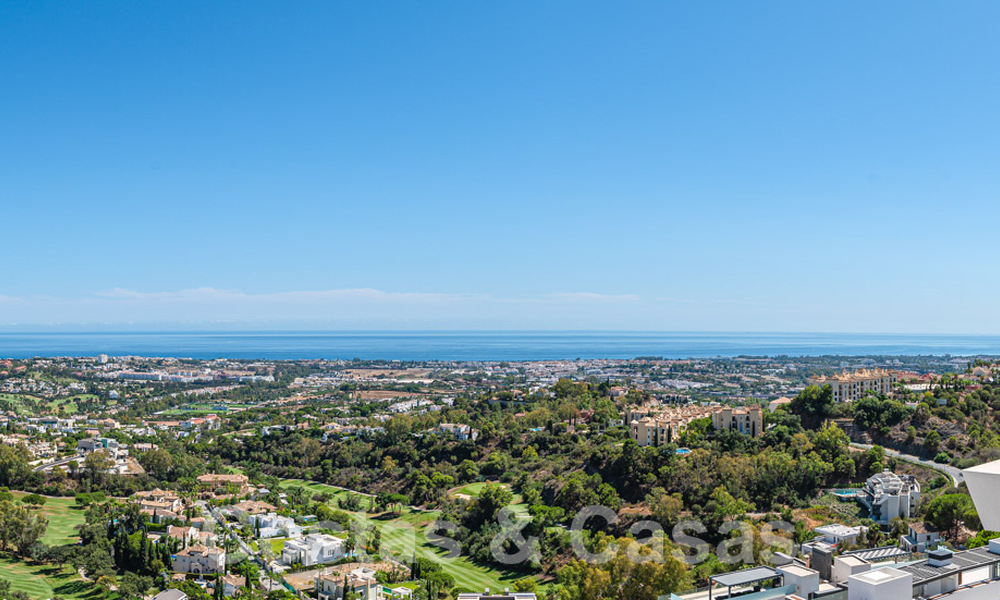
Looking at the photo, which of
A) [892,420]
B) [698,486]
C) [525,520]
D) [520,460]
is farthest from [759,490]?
[520,460]

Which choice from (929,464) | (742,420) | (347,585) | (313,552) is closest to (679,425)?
(742,420)

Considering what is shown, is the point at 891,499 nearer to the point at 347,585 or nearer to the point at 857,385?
the point at 347,585

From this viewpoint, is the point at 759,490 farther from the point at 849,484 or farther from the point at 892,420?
the point at 892,420

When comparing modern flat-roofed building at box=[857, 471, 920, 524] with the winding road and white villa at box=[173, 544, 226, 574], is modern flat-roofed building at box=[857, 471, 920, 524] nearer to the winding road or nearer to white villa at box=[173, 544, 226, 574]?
the winding road

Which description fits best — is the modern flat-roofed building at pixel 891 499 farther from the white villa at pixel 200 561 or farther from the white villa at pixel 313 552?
the white villa at pixel 200 561

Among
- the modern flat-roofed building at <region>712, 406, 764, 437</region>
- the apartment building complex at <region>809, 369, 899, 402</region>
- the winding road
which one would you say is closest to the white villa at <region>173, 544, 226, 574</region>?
the modern flat-roofed building at <region>712, 406, 764, 437</region>
